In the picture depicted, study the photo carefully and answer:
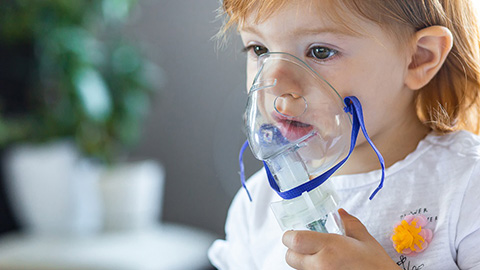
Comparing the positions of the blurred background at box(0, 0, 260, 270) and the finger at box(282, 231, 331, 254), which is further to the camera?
the blurred background at box(0, 0, 260, 270)

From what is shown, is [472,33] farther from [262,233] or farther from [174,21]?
[174,21]

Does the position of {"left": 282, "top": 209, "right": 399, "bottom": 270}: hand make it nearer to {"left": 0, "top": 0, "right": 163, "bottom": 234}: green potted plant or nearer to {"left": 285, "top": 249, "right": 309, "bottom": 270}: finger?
{"left": 285, "top": 249, "right": 309, "bottom": 270}: finger

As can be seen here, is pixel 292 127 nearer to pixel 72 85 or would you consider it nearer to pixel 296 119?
pixel 296 119

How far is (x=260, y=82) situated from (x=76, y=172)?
179 centimetres

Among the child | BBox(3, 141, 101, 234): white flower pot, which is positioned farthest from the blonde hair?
BBox(3, 141, 101, 234): white flower pot

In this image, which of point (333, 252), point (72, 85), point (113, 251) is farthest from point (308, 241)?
point (72, 85)

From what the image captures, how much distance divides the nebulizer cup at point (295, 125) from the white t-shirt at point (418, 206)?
Result: 5 centimetres

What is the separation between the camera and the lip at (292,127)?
0.69 meters

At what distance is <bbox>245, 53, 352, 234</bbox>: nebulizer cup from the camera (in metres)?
0.68

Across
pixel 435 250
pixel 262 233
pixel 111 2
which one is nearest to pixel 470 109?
pixel 435 250

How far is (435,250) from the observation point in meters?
0.69

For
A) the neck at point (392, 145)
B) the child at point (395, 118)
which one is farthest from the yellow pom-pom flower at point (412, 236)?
the neck at point (392, 145)

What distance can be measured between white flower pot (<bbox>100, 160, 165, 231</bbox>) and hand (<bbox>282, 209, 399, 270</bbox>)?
180 cm

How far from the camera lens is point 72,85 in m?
2.21
